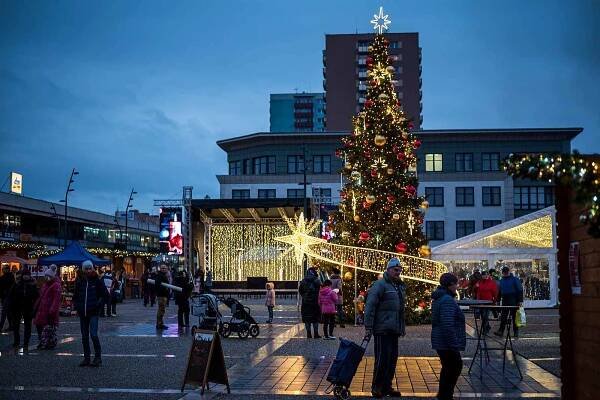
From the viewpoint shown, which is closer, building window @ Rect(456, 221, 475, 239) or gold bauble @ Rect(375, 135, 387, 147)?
gold bauble @ Rect(375, 135, 387, 147)

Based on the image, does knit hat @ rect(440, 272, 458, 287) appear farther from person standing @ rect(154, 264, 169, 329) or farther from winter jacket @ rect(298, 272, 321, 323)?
person standing @ rect(154, 264, 169, 329)

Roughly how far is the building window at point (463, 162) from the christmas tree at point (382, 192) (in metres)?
43.0

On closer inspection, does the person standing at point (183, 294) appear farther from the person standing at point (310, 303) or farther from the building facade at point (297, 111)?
the building facade at point (297, 111)

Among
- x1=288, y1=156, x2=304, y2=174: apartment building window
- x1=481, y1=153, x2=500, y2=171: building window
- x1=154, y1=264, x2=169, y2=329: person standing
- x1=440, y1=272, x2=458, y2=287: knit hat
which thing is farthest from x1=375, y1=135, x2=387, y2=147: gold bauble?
x1=481, y1=153, x2=500, y2=171: building window

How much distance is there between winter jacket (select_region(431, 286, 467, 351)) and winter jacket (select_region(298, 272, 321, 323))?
1002 centimetres

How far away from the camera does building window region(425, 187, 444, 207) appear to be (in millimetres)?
64275

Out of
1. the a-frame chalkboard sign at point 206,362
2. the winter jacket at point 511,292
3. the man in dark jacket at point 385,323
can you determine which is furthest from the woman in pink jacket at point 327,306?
the man in dark jacket at point 385,323

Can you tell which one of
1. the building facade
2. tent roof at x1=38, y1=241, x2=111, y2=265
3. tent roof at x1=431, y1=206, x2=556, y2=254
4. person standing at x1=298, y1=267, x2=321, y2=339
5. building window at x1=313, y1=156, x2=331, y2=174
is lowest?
person standing at x1=298, y1=267, x2=321, y2=339

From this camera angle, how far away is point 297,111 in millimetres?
182875

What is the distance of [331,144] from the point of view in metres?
67.6

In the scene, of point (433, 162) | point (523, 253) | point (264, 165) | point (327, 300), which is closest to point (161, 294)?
point (327, 300)

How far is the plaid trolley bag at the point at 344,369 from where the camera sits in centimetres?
1016

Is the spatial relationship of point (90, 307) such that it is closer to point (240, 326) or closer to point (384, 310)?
point (384, 310)

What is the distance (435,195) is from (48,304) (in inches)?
1992
